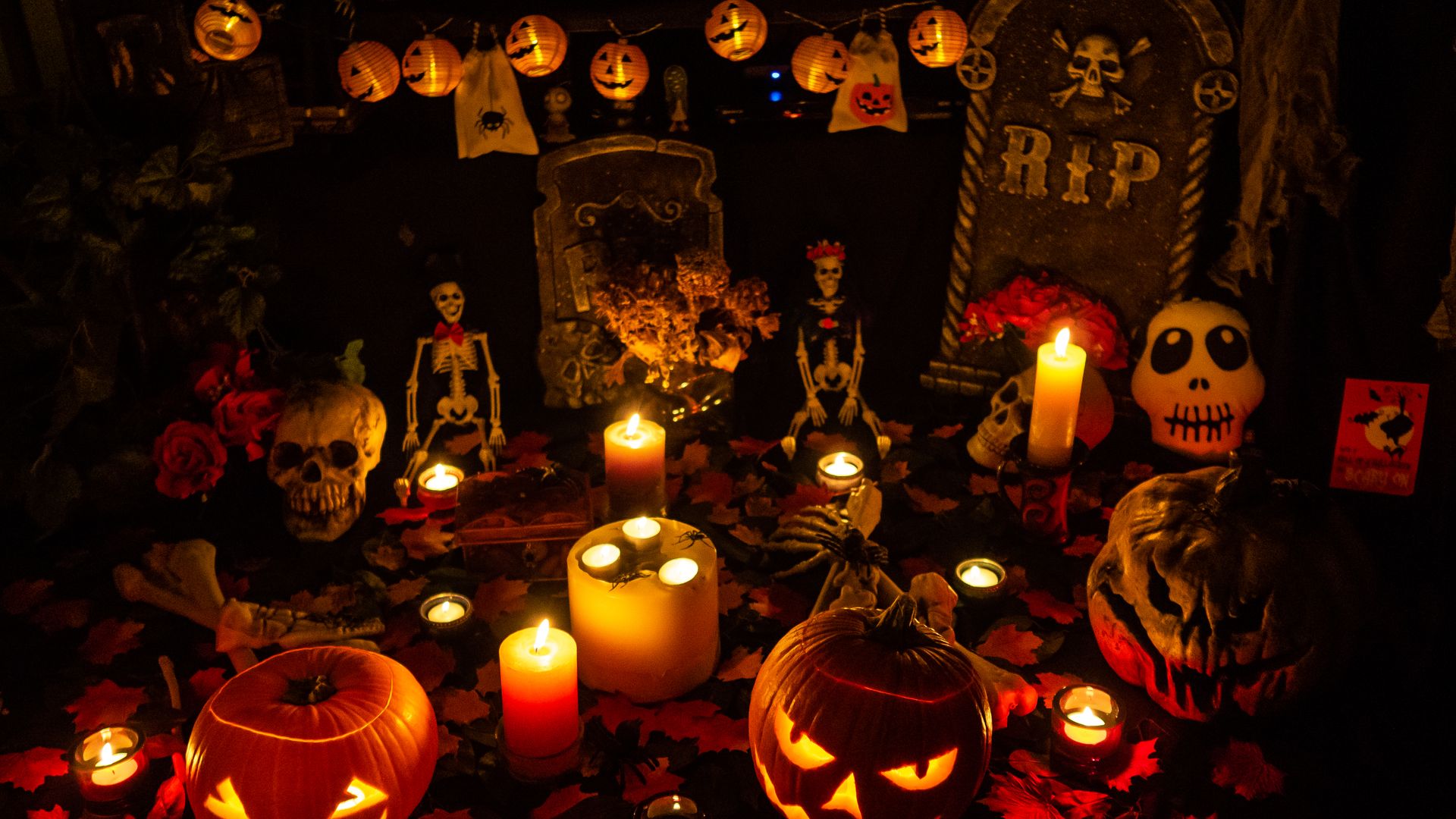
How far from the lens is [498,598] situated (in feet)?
9.65

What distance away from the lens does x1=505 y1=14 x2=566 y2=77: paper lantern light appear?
3301 millimetres

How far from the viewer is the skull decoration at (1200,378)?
11.3 ft

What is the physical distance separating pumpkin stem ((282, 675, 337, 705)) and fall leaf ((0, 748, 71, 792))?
726 millimetres

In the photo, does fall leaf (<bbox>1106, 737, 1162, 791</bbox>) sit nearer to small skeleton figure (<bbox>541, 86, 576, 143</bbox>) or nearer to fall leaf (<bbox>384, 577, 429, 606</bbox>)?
fall leaf (<bbox>384, 577, 429, 606</bbox>)

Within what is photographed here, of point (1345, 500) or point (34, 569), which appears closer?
point (34, 569)

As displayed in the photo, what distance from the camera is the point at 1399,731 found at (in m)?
2.46

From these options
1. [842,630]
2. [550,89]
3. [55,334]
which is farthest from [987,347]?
[55,334]

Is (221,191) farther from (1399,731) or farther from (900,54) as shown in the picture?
(1399,731)

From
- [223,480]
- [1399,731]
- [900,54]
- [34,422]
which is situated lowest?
[1399,731]

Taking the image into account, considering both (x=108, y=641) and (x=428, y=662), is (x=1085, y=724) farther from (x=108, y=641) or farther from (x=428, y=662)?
(x=108, y=641)

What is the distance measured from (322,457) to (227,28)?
3.85 ft

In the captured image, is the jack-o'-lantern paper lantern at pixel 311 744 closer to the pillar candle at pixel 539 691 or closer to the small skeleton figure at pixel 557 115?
the pillar candle at pixel 539 691

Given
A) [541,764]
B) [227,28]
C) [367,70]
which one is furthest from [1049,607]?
[227,28]

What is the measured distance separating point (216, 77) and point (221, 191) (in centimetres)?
43
